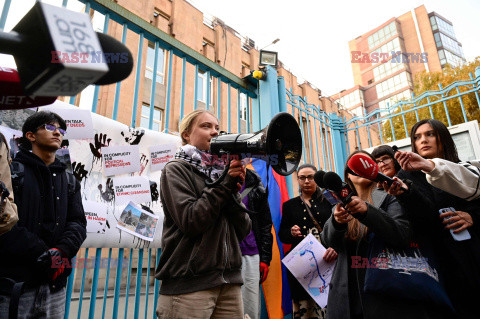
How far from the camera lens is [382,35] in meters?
37.7

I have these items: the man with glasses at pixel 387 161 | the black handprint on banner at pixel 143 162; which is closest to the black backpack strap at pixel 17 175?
the black handprint on banner at pixel 143 162

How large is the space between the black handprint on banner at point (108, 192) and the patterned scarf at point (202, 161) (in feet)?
2.78

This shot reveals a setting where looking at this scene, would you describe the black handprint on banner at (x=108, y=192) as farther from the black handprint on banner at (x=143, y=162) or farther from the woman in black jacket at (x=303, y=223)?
the woman in black jacket at (x=303, y=223)

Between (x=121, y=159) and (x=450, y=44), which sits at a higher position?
(x=450, y=44)

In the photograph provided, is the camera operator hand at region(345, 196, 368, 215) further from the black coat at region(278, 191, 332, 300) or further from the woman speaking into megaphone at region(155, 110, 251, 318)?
the black coat at region(278, 191, 332, 300)

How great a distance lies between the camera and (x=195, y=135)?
2111 millimetres

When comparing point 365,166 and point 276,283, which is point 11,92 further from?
point 276,283

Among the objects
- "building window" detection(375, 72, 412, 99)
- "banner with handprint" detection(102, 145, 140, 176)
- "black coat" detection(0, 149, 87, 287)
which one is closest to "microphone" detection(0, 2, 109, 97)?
"black coat" detection(0, 149, 87, 287)

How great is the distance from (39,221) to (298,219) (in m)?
2.40

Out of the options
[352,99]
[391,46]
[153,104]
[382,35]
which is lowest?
[153,104]

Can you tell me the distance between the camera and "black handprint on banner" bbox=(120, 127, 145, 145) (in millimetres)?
2708

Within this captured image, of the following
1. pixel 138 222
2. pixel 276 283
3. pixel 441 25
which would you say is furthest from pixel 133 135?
pixel 441 25

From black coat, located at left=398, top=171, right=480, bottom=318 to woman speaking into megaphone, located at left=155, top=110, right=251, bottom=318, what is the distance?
1124 mm

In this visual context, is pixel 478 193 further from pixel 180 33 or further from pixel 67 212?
pixel 180 33
